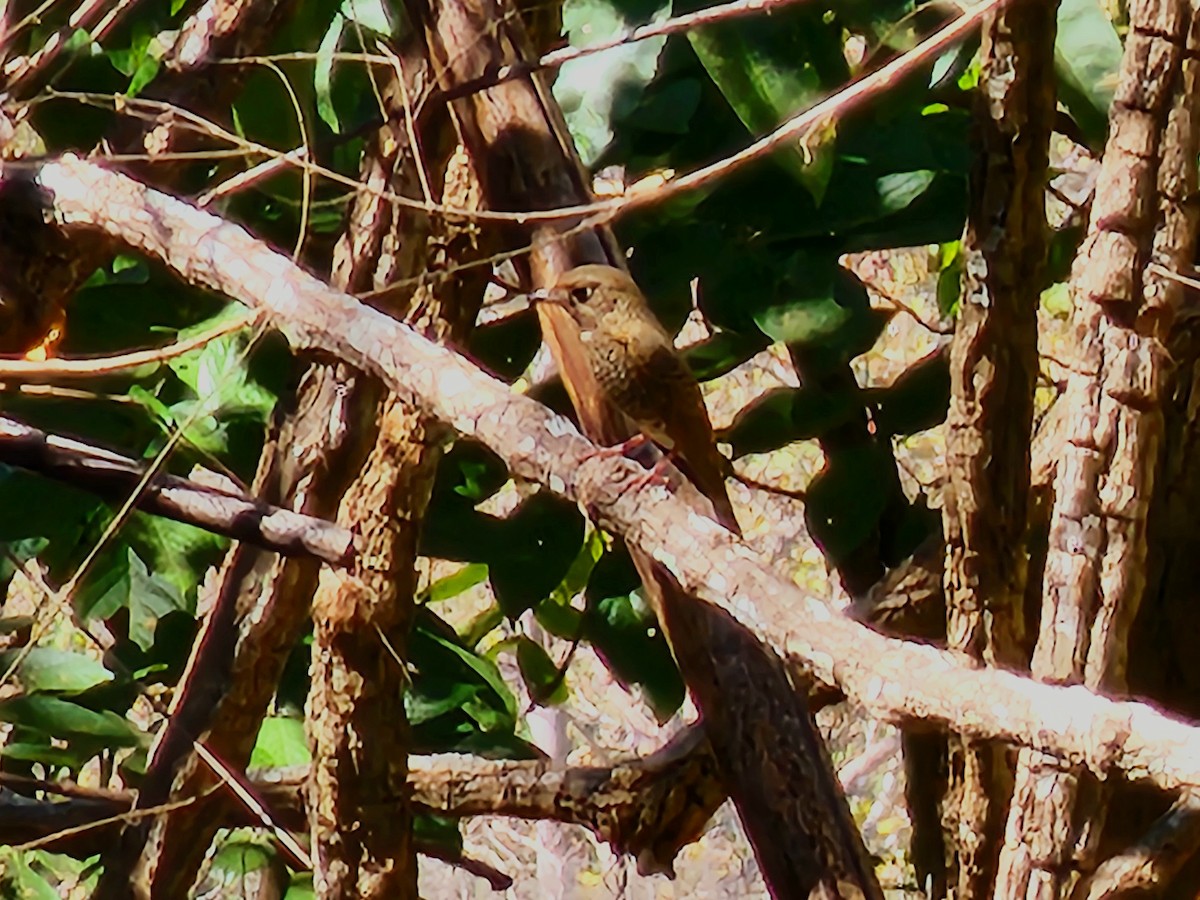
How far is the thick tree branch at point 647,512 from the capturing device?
2.15 feet

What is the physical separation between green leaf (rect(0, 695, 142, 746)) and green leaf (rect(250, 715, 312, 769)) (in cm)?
12

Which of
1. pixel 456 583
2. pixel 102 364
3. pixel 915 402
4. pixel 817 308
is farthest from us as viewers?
pixel 456 583

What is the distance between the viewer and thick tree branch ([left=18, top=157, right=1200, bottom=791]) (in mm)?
657

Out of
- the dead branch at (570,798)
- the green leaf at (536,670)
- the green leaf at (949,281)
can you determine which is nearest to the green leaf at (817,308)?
the green leaf at (949,281)

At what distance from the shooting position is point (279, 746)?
1.56 metres

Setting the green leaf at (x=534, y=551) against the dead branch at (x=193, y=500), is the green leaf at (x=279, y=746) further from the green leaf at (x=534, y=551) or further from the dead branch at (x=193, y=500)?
the dead branch at (x=193, y=500)

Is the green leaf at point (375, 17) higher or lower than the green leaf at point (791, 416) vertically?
higher

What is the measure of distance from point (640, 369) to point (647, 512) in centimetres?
44

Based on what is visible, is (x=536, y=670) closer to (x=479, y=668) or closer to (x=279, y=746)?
(x=479, y=668)

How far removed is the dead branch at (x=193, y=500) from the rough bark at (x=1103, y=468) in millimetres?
511

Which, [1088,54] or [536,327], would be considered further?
[536,327]

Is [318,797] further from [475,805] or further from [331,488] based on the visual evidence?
[331,488]

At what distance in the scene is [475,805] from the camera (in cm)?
140

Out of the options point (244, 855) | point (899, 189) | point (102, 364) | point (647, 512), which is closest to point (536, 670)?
point (244, 855)
